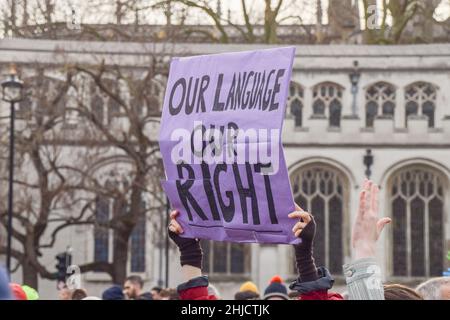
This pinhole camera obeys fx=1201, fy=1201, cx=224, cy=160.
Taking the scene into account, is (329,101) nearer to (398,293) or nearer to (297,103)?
(297,103)

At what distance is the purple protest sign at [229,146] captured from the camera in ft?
15.3

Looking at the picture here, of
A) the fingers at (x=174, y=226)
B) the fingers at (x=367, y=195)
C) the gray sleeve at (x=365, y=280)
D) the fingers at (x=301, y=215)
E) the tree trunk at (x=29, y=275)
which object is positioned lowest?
the tree trunk at (x=29, y=275)

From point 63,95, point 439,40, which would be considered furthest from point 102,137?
point 439,40

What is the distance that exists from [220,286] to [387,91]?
274 inches

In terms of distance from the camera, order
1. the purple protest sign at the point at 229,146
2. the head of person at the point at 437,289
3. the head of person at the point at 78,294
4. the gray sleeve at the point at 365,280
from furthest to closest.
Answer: the head of person at the point at 78,294 < the head of person at the point at 437,289 < the purple protest sign at the point at 229,146 < the gray sleeve at the point at 365,280

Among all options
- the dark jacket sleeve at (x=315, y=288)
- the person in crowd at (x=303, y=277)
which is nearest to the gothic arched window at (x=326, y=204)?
the person in crowd at (x=303, y=277)

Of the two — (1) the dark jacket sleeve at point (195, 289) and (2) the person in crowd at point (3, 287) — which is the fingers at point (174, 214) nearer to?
(1) the dark jacket sleeve at point (195, 289)

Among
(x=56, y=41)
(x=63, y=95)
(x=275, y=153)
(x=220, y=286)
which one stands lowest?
(x=220, y=286)

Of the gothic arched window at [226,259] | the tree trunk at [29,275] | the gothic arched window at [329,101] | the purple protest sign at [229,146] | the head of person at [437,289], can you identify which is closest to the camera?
the purple protest sign at [229,146]

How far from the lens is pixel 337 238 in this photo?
1240 inches

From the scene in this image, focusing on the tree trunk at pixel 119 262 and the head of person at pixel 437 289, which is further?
the tree trunk at pixel 119 262

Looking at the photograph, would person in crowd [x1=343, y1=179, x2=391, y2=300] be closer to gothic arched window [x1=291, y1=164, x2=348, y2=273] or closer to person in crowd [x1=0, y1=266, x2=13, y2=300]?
person in crowd [x1=0, y1=266, x2=13, y2=300]

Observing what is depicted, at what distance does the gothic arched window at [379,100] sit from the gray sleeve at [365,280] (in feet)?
94.3
